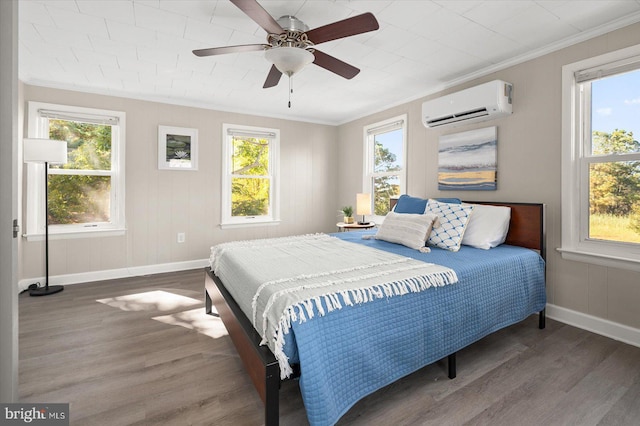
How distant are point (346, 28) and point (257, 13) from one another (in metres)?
0.52

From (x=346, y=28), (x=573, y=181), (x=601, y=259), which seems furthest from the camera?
(x=573, y=181)

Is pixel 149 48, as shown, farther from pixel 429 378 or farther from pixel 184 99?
pixel 429 378

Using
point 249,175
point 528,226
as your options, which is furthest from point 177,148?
point 528,226

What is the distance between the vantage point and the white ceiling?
2123mm

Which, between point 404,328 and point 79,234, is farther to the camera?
point 79,234

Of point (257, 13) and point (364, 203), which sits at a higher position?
point (257, 13)

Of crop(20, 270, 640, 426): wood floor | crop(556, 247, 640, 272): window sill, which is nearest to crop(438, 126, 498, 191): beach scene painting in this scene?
crop(556, 247, 640, 272): window sill

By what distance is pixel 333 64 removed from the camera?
230cm

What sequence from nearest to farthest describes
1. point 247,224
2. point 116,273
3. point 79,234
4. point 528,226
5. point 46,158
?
point 528,226, point 46,158, point 79,234, point 116,273, point 247,224

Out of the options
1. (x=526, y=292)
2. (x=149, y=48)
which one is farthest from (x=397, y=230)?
(x=149, y=48)

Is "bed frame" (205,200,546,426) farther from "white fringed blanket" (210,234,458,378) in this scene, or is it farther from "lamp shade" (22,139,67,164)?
"lamp shade" (22,139,67,164)

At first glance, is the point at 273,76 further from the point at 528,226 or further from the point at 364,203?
the point at 528,226

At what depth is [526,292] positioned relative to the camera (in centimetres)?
233

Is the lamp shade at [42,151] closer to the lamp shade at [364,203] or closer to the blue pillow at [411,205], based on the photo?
the lamp shade at [364,203]
